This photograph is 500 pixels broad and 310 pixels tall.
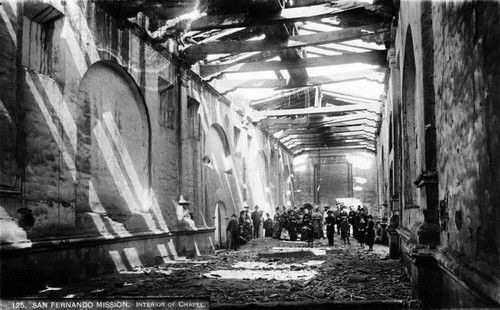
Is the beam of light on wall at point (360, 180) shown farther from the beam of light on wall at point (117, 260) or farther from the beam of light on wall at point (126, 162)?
the beam of light on wall at point (117, 260)

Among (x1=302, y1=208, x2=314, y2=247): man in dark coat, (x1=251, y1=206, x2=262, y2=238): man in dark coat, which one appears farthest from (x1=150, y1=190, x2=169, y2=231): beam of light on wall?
(x1=251, y1=206, x2=262, y2=238): man in dark coat

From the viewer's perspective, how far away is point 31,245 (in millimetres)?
7988

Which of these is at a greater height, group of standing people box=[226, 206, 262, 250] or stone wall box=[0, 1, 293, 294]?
stone wall box=[0, 1, 293, 294]

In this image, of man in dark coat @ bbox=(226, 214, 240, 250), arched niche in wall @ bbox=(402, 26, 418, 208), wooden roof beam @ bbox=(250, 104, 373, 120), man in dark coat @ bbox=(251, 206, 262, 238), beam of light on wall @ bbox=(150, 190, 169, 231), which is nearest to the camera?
arched niche in wall @ bbox=(402, 26, 418, 208)

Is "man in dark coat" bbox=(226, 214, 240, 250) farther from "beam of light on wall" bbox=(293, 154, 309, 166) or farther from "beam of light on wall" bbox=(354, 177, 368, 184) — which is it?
"beam of light on wall" bbox=(293, 154, 309, 166)

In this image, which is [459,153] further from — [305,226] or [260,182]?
[260,182]

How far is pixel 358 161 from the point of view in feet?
125

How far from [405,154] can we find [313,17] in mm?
3972

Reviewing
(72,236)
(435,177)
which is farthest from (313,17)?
(72,236)

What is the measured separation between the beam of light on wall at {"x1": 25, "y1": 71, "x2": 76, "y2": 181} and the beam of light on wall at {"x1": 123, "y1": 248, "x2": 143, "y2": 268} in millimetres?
2503

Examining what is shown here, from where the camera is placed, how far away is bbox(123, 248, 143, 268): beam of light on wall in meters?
11.3

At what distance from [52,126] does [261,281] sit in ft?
16.2

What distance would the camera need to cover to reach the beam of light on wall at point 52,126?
8.63 m

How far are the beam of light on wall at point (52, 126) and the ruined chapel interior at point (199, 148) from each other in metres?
0.03
